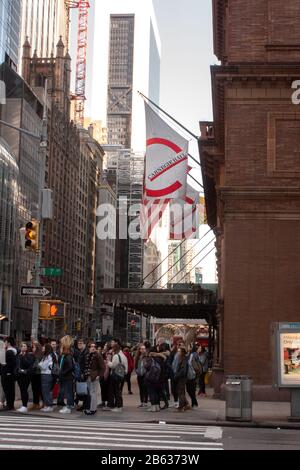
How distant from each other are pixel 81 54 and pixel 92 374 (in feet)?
571

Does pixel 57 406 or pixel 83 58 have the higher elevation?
pixel 83 58

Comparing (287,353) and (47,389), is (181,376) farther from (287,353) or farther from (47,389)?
(47,389)

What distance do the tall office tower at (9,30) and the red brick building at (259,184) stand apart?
271 ft

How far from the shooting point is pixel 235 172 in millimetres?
23781

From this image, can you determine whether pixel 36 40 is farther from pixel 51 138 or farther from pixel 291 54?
pixel 291 54

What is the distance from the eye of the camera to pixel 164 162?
25891mm

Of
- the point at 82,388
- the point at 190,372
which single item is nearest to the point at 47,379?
the point at 82,388

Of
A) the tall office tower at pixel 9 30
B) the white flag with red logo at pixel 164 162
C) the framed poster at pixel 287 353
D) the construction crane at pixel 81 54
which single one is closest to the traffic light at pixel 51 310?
the white flag with red logo at pixel 164 162

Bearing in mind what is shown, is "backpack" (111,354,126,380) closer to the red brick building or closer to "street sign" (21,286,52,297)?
"street sign" (21,286,52,297)

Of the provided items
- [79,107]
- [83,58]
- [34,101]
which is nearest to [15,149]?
[34,101]

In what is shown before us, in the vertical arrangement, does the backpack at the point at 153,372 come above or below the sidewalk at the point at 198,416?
above

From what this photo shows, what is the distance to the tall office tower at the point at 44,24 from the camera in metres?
185

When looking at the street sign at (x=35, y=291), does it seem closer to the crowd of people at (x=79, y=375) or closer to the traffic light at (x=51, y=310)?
the traffic light at (x=51, y=310)

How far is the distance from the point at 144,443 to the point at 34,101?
104529mm
